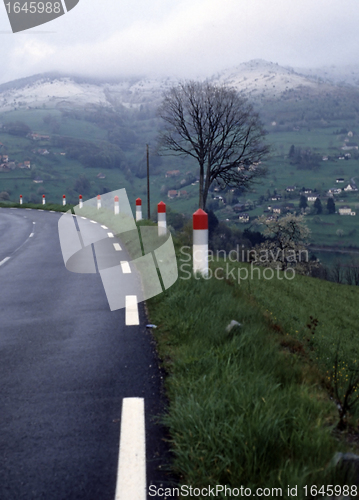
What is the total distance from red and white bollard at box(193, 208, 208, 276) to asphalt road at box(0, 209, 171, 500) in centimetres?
121

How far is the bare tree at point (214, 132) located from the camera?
41.6 metres

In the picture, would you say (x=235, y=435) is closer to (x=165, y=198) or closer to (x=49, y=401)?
(x=49, y=401)

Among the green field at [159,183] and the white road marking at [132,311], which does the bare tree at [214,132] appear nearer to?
the white road marking at [132,311]

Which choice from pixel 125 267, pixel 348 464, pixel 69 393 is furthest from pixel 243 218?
pixel 348 464

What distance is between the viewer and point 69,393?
3561 mm

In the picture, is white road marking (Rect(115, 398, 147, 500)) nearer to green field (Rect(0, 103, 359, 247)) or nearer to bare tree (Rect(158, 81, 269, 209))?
bare tree (Rect(158, 81, 269, 209))

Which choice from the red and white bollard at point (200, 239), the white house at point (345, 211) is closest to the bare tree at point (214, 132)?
the red and white bollard at point (200, 239)

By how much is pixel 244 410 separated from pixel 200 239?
412cm

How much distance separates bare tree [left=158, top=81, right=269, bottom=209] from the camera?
41.6m

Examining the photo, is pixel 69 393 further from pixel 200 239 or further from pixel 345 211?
pixel 345 211

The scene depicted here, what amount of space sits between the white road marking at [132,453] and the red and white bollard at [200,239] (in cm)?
363

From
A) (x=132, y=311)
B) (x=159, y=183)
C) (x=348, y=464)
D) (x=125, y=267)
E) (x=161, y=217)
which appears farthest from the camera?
(x=159, y=183)

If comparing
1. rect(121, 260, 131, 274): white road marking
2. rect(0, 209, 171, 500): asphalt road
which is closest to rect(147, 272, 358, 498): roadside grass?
rect(0, 209, 171, 500): asphalt road

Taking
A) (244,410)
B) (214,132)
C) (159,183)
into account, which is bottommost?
(159,183)
